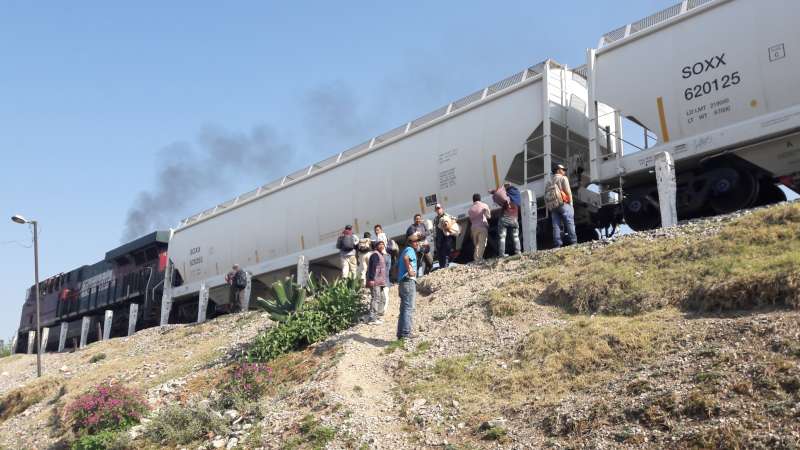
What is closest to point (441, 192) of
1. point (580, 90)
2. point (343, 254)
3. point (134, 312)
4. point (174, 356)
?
point (343, 254)

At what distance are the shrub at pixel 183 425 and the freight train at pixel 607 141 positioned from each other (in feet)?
22.4

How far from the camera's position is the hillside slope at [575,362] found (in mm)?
5992

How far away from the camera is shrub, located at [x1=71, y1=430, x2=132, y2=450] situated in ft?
29.9

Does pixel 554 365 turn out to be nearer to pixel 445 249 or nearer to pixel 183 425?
pixel 183 425

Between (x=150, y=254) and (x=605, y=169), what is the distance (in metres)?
20.4

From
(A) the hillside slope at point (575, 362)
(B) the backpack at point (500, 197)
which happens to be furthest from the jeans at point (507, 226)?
(A) the hillside slope at point (575, 362)

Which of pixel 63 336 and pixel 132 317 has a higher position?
pixel 132 317

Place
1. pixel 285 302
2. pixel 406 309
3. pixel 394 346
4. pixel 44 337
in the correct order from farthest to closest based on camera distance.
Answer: pixel 44 337 → pixel 285 302 → pixel 406 309 → pixel 394 346

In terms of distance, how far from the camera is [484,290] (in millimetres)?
11188

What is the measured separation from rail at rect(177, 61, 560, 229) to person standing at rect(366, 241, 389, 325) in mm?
6144

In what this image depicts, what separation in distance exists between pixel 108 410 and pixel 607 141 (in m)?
10.3

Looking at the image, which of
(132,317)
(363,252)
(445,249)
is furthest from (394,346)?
(132,317)

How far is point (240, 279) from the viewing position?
2028 cm

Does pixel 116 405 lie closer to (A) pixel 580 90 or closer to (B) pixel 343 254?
(B) pixel 343 254
